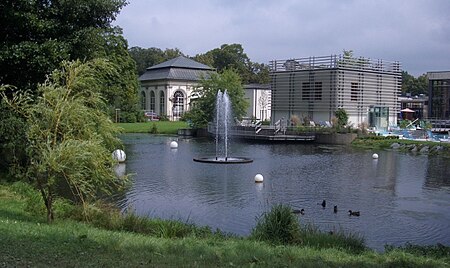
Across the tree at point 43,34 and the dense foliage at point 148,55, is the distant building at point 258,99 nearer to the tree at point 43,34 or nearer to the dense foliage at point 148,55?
the dense foliage at point 148,55

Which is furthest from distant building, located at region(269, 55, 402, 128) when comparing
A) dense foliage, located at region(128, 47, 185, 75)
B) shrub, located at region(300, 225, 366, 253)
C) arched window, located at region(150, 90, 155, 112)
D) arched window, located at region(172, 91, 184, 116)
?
dense foliage, located at region(128, 47, 185, 75)

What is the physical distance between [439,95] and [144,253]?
60537mm

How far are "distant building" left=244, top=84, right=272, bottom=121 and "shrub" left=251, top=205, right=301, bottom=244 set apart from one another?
59.7m

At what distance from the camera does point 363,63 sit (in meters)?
53.5

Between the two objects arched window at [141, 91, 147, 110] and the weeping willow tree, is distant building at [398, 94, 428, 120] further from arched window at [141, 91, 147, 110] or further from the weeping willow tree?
the weeping willow tree

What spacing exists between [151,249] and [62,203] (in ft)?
19.9

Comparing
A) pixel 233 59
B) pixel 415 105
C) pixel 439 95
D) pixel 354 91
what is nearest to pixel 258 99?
pixel 354 91

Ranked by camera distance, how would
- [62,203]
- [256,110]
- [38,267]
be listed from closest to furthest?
[38,267], [62,203], [256,110]

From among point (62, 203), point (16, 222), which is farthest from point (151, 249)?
point (62, 203)

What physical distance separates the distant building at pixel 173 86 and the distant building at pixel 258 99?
27.6 feet

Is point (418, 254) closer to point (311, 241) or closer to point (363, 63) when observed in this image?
point (311, 241)

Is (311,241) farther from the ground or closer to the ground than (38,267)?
closer to the ground

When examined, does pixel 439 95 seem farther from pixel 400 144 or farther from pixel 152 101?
pixel 152 101

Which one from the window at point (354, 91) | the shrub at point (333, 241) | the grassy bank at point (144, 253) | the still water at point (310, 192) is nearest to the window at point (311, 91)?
the window at point (354, 91)
